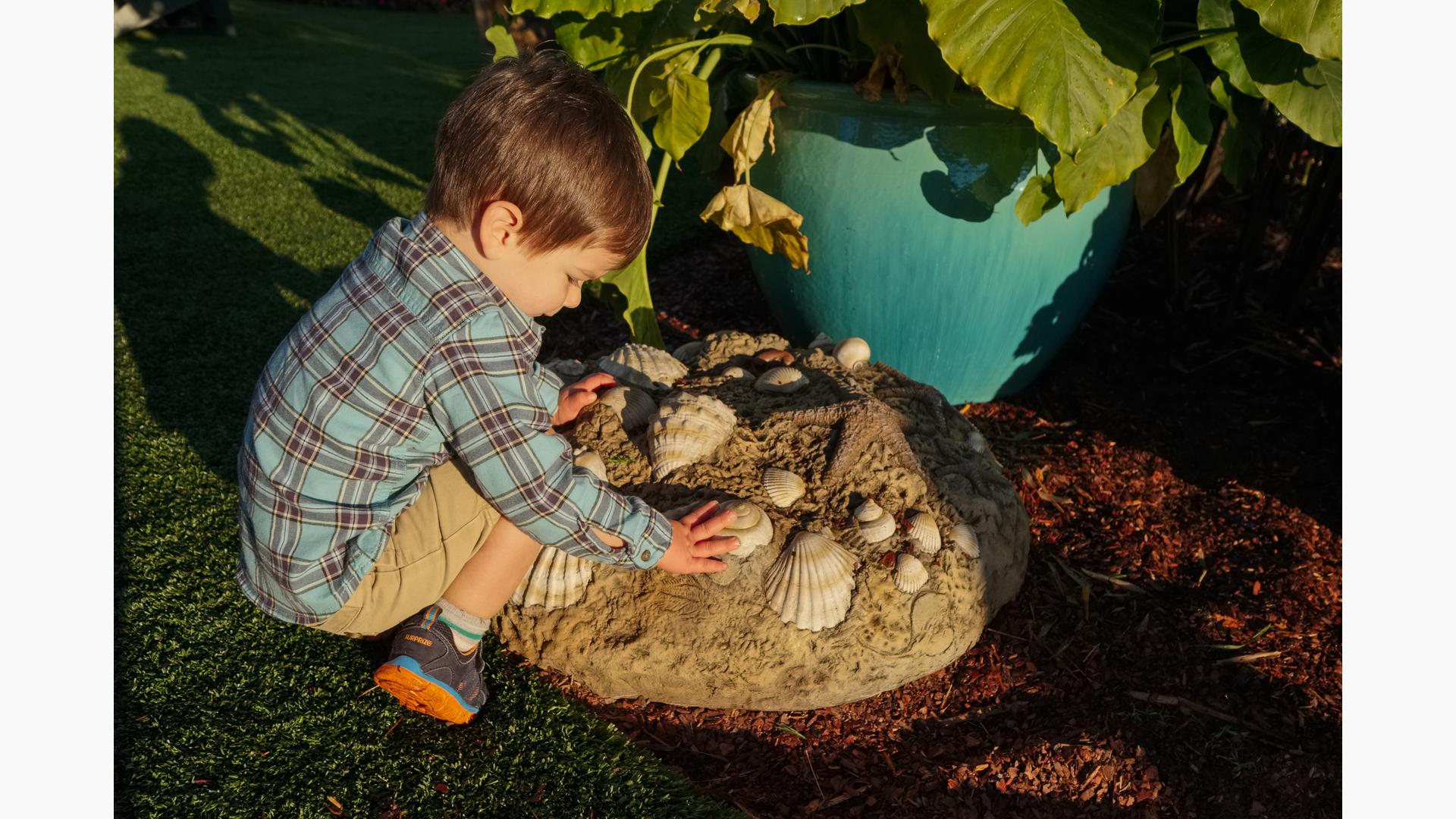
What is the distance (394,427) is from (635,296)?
159cm

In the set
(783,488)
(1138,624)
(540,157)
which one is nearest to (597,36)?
(540,157)

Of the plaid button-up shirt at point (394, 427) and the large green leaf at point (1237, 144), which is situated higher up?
the large green leaf at point (1237, 144)

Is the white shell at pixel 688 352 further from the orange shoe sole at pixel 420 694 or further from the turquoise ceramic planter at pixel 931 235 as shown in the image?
the orange shoe sole at pixel 420 694

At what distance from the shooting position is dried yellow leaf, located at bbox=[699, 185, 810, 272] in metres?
3.08

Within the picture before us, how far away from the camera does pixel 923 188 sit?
3.09m

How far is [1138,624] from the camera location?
2721 mm

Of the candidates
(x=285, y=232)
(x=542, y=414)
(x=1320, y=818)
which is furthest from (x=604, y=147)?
(x=285, y=232)

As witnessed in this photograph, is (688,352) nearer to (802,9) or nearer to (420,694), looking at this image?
(802,9)

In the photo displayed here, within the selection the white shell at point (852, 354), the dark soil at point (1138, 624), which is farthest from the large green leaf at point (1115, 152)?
the dark soil at point (1138, 624)

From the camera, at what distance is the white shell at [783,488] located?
243cm

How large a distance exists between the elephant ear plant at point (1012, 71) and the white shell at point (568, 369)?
1.42 feet

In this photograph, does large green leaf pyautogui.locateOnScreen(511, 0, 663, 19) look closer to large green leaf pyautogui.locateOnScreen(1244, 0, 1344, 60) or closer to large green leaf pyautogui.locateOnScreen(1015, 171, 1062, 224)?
large green leaf pyautogui.locateOnScreen(1015, 171, 1062, 224)

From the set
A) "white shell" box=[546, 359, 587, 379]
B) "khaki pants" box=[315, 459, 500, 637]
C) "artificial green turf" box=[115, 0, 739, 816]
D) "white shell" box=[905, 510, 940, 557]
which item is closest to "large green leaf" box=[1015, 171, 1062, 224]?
"white shell" box=[905, 510, 940, 557]

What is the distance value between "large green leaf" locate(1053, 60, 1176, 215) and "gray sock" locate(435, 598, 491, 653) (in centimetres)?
194
